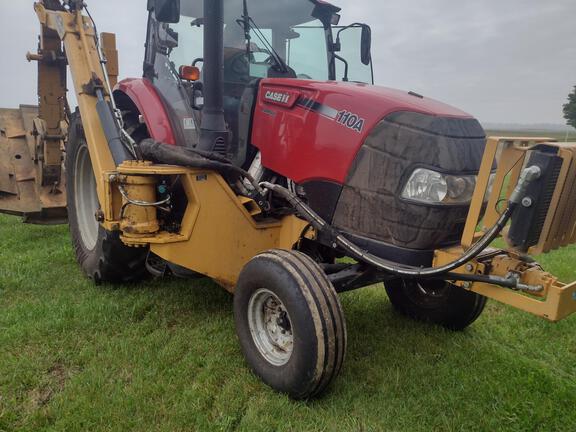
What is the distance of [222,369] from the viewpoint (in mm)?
2930

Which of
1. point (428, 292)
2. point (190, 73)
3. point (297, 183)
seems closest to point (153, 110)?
point (190, 73)

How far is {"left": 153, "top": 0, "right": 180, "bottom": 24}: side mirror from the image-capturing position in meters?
3.00

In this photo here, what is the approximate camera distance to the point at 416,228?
2510 millimetres

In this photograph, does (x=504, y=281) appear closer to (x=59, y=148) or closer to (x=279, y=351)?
(x=279, y=351)

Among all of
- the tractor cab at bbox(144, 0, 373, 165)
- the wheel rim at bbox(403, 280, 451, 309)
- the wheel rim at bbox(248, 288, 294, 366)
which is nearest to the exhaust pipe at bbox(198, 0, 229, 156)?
the tractor cab at bbox(144, 0, 373, 165)

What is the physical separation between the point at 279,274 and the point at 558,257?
14.8 ft

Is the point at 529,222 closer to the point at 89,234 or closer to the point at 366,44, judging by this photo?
the point at 366,44

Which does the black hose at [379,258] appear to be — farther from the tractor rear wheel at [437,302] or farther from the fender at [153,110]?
the tractor rear wheel at [437,302]

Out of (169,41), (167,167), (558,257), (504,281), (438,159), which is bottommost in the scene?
(558,257)

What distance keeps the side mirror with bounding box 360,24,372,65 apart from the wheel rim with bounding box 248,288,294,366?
220cm

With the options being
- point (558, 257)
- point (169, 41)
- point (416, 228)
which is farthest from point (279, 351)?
point (558, 257)

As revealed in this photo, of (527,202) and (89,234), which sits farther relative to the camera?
(89,234)

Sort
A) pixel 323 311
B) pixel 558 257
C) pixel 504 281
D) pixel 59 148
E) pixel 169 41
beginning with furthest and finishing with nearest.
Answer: pixel 558 257 < pixel 59 148 < pixel 169 41 < pixel 323 311 < pixel 504 281

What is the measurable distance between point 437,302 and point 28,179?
176 inches
